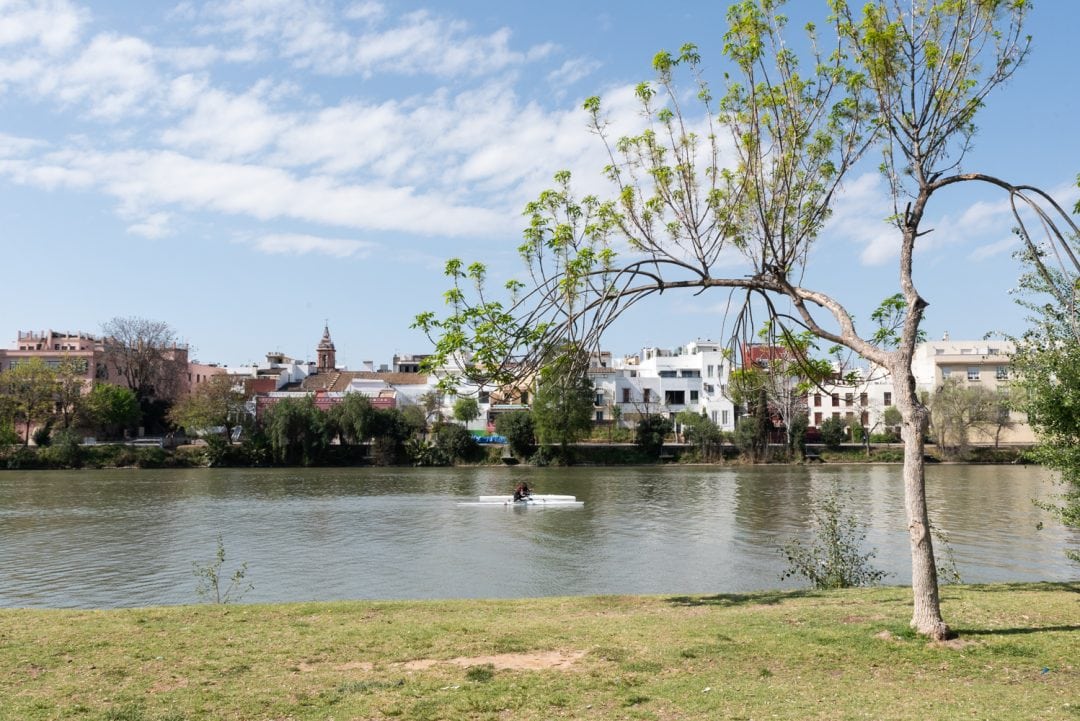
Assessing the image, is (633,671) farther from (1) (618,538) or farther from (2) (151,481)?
(2) (151,481)

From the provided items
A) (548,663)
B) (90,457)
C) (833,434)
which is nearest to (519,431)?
(833,434)

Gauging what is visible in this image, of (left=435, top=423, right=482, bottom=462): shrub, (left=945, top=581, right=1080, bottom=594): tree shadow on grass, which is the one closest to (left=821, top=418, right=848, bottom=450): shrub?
(left=435, top=423, right=482, bottom=462): shrub

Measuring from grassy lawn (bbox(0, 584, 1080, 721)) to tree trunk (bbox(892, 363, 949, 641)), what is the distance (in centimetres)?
33

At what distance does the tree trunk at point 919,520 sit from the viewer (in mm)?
10000

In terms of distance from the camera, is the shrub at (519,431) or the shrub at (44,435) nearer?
the shrub at (519,431)

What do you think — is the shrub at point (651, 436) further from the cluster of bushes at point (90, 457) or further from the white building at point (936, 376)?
the cluster of bushes at point (90, 457)

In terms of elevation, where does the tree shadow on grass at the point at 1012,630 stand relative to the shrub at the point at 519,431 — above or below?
below

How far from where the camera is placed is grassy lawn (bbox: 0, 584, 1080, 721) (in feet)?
26.3

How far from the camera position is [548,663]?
381 inches

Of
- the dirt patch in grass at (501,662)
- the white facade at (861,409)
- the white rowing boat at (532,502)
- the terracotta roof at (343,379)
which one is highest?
the terracotta roof at (343,379)

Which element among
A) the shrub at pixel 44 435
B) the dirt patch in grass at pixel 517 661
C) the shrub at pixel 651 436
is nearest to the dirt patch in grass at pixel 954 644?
the dirt patch in grass at pixel 517 661

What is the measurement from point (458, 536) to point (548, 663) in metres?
21.7

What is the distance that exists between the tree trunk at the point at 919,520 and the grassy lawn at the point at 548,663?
33cm

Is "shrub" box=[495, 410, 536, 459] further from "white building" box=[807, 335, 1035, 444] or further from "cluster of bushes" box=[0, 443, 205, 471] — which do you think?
"white building" box=[807, 335, 1035, 444]
